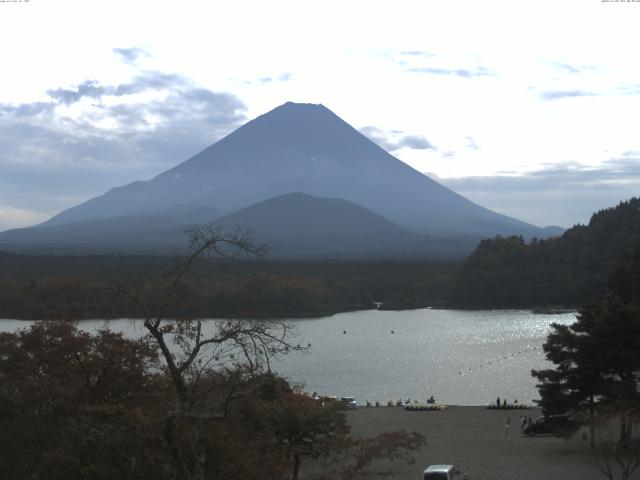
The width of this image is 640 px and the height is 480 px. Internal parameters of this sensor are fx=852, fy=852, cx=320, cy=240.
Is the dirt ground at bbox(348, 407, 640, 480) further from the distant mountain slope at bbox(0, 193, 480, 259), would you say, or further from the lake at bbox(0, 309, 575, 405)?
the distant mountain slope at bbox(0, 193, 480, 259)

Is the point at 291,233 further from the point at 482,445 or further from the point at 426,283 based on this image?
the point at 482,445

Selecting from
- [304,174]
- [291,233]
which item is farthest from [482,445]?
[304,174]

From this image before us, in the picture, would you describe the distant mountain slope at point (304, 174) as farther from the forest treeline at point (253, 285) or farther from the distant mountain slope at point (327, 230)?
the forest treeline at point (253, 285)

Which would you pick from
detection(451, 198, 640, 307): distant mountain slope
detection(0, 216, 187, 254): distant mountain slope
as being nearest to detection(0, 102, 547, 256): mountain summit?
detection(0, 216, 187, 254): distant mountain slope

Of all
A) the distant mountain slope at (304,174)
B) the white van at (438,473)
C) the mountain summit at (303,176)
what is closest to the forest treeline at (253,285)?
the white van at (438,473)

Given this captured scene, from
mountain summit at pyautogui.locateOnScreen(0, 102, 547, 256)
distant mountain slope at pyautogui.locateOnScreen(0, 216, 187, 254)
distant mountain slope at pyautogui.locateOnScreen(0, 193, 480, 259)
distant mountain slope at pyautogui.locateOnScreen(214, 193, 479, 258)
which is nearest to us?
distant mountain slope at pyautogui.locateOnScreen(214, 193, 479, 258)

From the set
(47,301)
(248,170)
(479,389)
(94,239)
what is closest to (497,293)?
(47,301)

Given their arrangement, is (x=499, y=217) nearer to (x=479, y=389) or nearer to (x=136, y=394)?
(x=479, y=389)

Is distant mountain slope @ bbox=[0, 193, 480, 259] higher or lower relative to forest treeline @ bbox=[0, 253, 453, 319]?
higher
